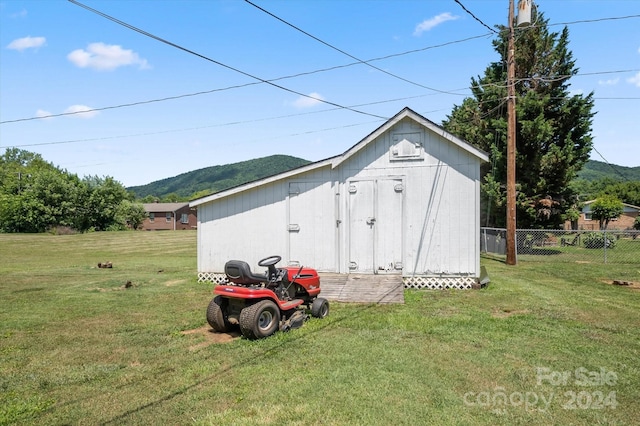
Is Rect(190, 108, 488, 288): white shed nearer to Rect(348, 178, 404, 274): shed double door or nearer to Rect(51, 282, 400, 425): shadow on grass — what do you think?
Rect(348, 178, 404, 274): shed double door

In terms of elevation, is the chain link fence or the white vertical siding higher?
the white vertical siding

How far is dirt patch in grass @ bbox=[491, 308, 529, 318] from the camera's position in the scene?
27.0ft

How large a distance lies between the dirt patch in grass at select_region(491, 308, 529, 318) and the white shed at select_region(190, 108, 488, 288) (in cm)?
254

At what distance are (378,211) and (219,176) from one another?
577 ft

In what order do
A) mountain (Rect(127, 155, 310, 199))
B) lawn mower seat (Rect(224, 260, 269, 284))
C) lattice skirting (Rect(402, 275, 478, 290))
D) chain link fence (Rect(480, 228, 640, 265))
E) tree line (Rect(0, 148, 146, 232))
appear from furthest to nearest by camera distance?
mountain (Rect(127, 155, 310, 199)), tree line (Rect(0, 148, 146, 232)), chain link fence (Rect(480, 228, 640, 265)), lattice skirting (Rect(402, 275, 478, 290)), lawn mower seat (Rect(224, 260, 269, 284))

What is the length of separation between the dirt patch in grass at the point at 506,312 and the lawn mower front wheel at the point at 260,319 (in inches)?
184

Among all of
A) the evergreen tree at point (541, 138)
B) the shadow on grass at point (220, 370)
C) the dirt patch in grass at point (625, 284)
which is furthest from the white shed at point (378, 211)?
the evergreen tree at point (541, 138)

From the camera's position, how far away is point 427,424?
151 inches

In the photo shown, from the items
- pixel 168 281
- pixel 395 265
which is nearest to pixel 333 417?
pixel 395 265

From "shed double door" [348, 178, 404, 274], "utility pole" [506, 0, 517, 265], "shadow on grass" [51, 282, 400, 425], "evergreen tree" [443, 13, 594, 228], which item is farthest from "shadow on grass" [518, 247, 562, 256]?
"shadow on grass" [51, 282, 400, 425]

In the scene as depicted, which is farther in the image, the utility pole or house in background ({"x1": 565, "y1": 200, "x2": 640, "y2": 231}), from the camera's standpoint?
house in background ({"x1": 565, "y1": 200, "x2": 640, "y2": 231})

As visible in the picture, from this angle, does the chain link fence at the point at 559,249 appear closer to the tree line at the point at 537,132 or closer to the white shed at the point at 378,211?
the tree line at the point at 537,132

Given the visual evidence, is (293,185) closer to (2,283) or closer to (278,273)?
(278,273)

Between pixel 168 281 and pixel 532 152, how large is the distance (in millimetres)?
20183
